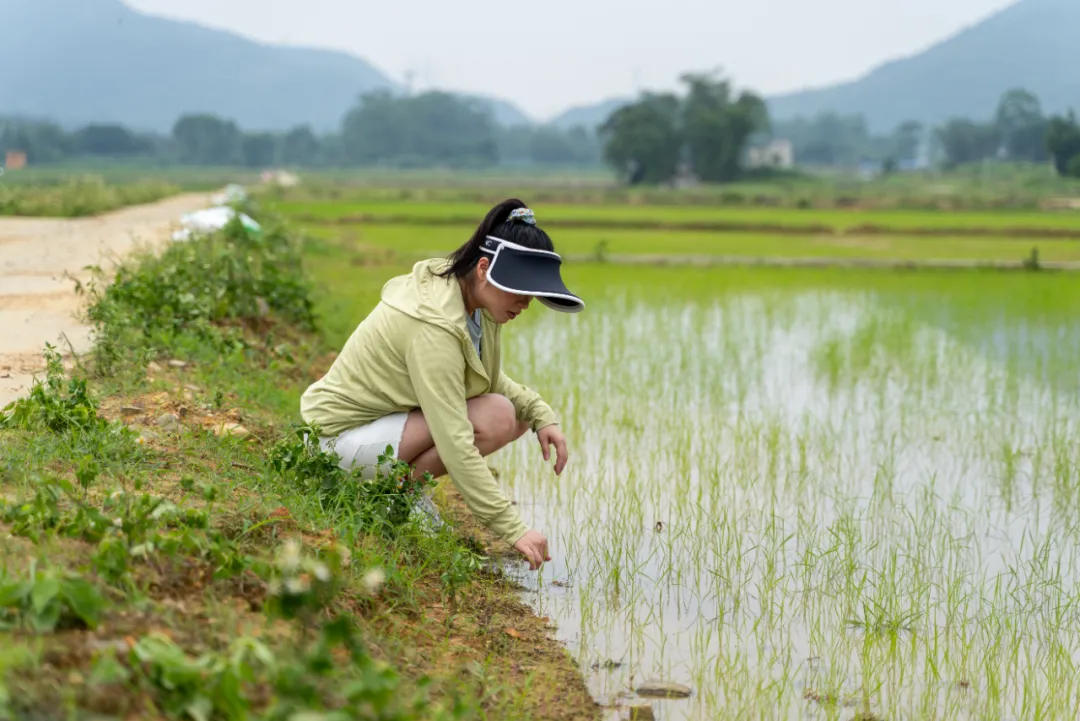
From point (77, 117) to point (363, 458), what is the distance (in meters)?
204

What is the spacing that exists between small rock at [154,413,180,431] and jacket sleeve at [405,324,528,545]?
115 cm

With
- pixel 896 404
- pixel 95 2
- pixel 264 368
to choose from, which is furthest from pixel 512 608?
pixel 95 2

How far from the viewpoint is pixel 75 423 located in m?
3.56

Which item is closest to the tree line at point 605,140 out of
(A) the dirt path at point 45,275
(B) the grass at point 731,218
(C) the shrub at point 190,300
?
(B) the grass at point 731,218

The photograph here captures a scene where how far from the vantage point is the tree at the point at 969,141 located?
8794 centimetres

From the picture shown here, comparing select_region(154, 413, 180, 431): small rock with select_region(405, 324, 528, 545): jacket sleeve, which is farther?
select_region(154, 413, 180, 431): small rock

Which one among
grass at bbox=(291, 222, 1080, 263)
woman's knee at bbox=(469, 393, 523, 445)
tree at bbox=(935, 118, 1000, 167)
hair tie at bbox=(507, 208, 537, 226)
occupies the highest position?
tree at bbox=(935, 118, 1000, 167)

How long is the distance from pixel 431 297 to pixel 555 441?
0.68m

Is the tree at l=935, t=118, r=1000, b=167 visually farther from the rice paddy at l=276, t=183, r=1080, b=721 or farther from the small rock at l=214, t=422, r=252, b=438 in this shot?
the small rock at l=214, t=422, r=252, b=438

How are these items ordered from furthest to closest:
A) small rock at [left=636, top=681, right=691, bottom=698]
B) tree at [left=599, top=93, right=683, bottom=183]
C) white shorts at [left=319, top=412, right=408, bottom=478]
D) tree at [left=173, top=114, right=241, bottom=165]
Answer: tree at [left=173, top=114, right=241, bottom=165], tree at [left=599, top=93, right=683, bottom=183], white shorts at [left=319, top=412, right=408, bottom=478], small rock at [left=636, top=681, right=691, bottom=698]

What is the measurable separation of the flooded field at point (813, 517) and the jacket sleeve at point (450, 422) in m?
0.47

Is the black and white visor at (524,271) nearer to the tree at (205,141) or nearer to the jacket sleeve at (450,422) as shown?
the jacket sleeve at (450,422)

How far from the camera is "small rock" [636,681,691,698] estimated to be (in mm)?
2967

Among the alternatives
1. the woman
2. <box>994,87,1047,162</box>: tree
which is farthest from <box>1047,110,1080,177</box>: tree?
the woman
